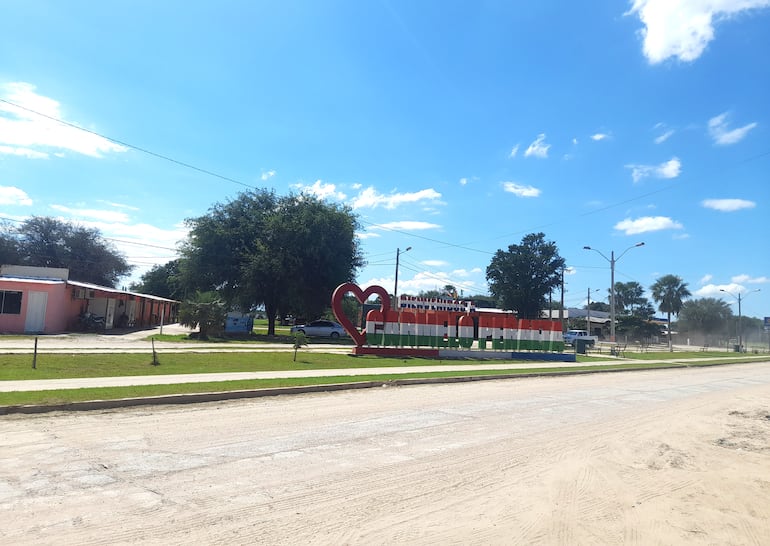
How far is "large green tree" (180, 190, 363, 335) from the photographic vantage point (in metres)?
39.5

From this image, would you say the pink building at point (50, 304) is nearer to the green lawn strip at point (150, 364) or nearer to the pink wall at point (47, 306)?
the pink wall at point (47, 306)

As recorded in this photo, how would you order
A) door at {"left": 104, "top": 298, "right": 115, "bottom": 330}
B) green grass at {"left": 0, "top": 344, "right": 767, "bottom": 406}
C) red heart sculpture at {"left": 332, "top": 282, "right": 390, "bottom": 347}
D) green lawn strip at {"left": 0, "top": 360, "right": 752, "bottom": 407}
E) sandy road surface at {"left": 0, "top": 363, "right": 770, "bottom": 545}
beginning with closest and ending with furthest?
sandy road surface at {"left": 0, "top": 363, "right": 770, "bottom": 545}, green lawn strip at {"left": 0, "top": 360, "right": 752, "bottom": 407}, green grass at {"left": 0, "top": 344, "right": 767, "bottom": 406}, red heart sculpture at {"left": 332, "top": 282, "right": 390, "bottom": 347}, door at {"left": 104, "top": 298, "right": 115, "bottom": 330}

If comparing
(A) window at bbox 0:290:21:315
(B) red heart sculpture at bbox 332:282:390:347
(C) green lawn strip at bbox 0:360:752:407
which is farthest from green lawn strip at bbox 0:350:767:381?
(A) window at bbox 0:290:21:315

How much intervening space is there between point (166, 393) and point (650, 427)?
1011 centimetres

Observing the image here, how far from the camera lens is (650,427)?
10641mm

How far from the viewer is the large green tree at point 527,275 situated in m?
83.2

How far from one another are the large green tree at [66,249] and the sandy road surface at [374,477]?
202 feet

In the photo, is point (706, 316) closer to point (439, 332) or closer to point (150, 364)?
point (439, 332)

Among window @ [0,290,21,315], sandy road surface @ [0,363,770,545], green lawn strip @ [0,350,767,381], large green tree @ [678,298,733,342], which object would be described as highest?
large green tree @ [678,298,733,342]

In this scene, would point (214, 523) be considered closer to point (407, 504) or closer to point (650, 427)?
point (407, 504)

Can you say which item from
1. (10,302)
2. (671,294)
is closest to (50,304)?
(10,302)

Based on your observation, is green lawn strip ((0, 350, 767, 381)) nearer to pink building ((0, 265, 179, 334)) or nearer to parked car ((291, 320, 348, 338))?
pink building ((0, 265, 179, 334))

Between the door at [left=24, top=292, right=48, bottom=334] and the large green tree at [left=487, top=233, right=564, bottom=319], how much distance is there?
66265mm

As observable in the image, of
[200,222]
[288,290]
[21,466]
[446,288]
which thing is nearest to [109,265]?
[200,222]
